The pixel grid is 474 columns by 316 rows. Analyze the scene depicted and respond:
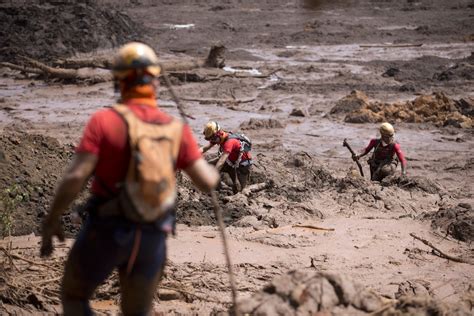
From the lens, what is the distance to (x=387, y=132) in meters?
10.9

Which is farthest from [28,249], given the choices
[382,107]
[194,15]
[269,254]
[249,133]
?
[194,15]

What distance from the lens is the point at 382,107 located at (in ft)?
57.5

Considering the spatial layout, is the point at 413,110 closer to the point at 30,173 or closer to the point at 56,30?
the point at 30,173

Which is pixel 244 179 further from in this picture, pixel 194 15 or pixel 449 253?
pixel 194 15

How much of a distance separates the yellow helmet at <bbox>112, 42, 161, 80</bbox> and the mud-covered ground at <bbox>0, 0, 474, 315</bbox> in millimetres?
1803

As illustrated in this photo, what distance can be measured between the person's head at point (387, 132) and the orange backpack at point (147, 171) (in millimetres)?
7745

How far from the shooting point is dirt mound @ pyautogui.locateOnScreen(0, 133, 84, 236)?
8.13 m

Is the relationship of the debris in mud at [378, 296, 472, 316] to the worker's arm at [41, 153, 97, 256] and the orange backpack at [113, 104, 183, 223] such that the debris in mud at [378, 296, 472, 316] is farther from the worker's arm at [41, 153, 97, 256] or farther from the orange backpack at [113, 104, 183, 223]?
the worker's arm at [41, 153, 97, 256]

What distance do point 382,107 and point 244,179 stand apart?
8028mm

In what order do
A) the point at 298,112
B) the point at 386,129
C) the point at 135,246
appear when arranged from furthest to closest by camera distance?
the point at 298,112 → the point at 386,129 → the point at 135,246

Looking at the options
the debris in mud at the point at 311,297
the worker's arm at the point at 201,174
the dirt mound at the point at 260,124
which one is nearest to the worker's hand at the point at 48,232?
the worker's arm at the point at 201,174

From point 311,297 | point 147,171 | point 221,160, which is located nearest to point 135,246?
point 147,171

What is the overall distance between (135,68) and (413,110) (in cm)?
1461

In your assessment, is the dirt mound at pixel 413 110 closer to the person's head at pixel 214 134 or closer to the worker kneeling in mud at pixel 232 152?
the worker kneeling in mud at pixel 232 152
